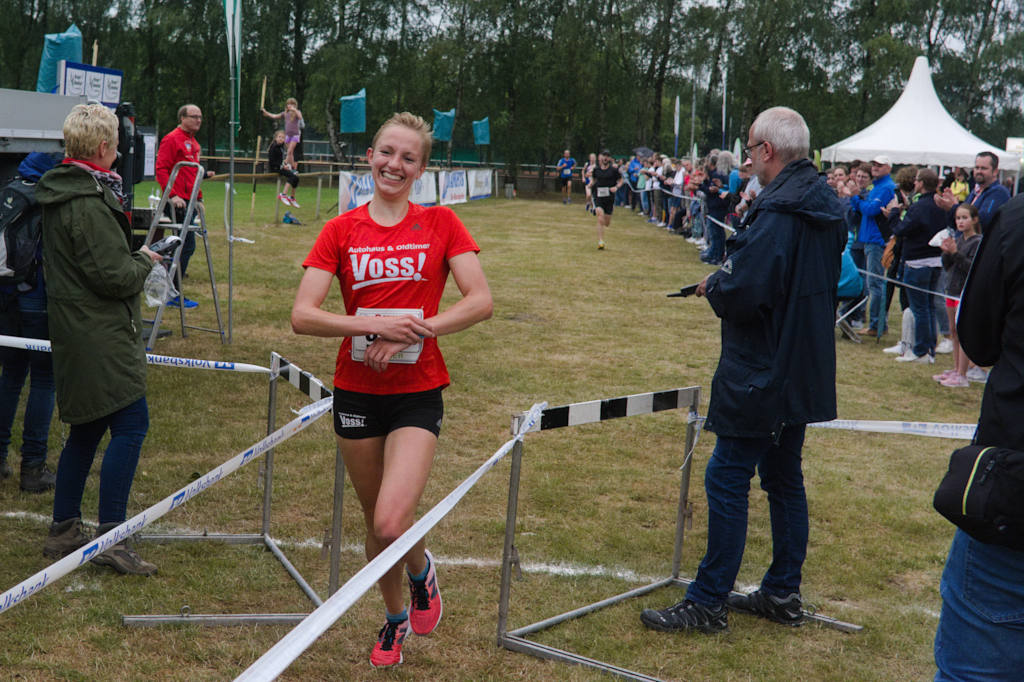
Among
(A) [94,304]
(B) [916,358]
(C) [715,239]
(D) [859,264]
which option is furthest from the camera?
(C) [715,239]

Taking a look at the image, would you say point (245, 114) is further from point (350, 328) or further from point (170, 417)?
point (350, 328)

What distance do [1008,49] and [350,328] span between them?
1933 inches

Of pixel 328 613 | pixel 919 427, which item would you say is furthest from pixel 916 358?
pixel 328 613

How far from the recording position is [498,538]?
16.9 feet

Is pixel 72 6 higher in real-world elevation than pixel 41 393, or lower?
higher

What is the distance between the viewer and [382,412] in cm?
342

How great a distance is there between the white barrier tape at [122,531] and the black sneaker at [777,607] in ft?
6.77

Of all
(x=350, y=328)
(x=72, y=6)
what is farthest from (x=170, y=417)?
(x=72, y=6)

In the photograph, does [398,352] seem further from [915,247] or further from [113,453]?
[915,247]

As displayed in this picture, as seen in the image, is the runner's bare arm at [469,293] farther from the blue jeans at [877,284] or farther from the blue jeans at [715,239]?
the blue jeans at [715,239]

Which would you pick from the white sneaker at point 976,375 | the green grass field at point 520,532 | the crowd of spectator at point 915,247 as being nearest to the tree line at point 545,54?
the crowd of spectator at point 915,247

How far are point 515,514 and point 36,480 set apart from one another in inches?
117

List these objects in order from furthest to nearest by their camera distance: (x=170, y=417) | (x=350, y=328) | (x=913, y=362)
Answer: (x=913, y=362)
(x=170, y=417)
(x=350, y=328)

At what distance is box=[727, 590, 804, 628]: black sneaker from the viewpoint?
168 inches
